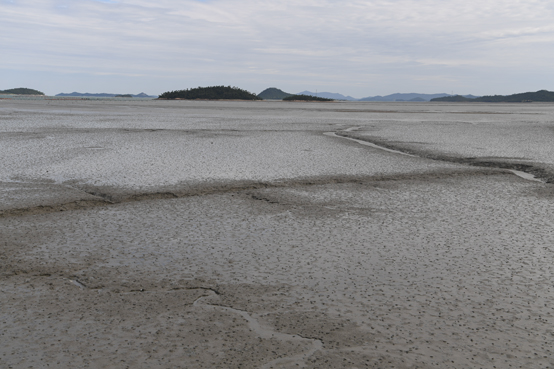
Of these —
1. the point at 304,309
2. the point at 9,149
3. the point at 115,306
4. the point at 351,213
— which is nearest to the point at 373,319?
the point at 304,309

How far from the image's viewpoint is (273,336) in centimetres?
232

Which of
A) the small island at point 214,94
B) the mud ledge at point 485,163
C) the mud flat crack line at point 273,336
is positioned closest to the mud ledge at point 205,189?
the mud ledge at point 485,163

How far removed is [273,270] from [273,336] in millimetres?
869

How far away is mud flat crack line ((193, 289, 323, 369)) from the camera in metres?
2.10

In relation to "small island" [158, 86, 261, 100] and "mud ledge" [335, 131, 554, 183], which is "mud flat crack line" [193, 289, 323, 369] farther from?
"small island" [158, 86, 261, 100]

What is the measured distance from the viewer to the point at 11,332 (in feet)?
7.64

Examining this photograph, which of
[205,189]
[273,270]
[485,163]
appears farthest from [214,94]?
[273,270]

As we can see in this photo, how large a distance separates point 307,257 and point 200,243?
2.79 ft

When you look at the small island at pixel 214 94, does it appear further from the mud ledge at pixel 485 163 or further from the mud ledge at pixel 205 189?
the mud ledge at pixel 205 189

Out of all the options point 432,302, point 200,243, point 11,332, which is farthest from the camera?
point 200,243

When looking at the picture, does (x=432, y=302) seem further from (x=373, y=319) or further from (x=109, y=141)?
(x=109, y=141)

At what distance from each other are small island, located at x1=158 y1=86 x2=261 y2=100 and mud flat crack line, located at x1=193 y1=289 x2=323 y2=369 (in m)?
74.5

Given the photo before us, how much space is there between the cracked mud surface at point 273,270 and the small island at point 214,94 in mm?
70824

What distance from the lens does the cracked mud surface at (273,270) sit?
2223mm
